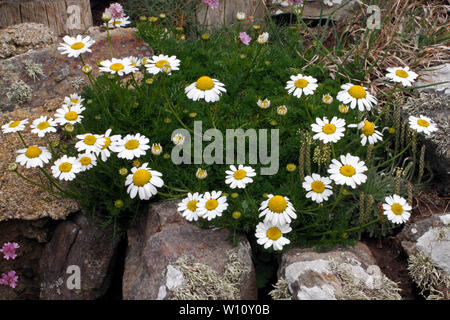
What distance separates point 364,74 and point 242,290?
8.08 ft

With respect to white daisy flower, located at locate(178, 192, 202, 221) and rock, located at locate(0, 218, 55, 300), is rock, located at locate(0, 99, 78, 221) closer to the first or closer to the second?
rock, located at locate(0, 218, 55, 300)

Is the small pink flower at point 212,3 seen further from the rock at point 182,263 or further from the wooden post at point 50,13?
the rock at point 182,263

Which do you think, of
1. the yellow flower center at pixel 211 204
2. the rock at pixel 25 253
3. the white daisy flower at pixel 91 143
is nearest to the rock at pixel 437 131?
the yellow flower center at pixel 211 204

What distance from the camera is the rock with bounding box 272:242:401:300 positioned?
9.06 ft

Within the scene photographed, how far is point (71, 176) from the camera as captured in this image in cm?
302

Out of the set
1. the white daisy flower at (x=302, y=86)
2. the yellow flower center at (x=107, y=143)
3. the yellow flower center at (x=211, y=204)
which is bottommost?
the yellow flower center at (x=211, y=204)

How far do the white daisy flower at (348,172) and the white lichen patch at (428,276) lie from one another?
0.68 metres

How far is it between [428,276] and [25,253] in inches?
116

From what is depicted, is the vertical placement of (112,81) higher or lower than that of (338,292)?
higher

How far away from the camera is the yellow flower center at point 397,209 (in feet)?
9.70

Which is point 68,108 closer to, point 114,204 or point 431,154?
point 114,204

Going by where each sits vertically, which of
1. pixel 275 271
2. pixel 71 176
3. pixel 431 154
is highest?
pixel 71 176

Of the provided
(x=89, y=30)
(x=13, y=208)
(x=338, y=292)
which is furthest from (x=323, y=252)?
(x=89, y=30)

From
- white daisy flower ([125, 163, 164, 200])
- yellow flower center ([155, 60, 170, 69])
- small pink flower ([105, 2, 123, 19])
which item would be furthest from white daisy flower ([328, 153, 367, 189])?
small pink flower ([105, 2, 123, 19])
